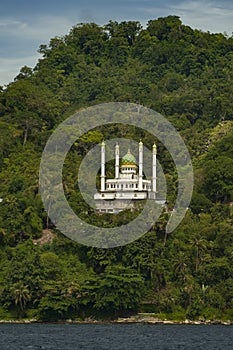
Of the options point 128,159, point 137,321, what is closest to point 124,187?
point 128,159

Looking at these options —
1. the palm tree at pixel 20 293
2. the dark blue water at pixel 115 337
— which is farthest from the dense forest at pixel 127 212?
the dark blue water at pixel 115 337

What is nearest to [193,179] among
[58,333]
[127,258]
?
[127,258]

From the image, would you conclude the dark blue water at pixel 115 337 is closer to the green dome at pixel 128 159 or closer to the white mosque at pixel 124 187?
the white mosque at pixel 124 187

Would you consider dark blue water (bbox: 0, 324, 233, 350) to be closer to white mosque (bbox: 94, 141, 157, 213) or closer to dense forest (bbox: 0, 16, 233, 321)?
dense forest (bbox: 0, 16, 233, 321)

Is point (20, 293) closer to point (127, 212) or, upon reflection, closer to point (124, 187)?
point (127, 212)

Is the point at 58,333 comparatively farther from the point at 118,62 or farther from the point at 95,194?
the point at 118,62

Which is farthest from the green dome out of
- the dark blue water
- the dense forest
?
the dark blue water
